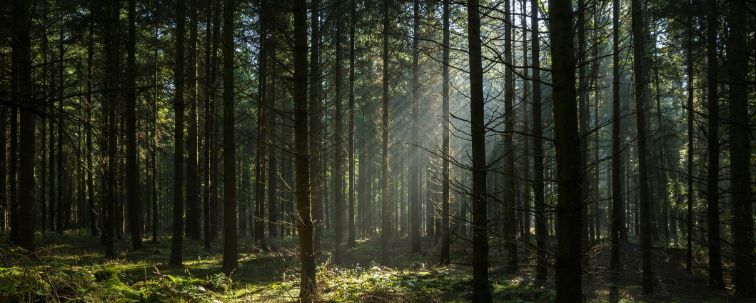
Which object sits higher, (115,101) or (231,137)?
(115,101)

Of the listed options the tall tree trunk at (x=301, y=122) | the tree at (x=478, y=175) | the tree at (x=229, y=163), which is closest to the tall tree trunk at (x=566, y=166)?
the tree at (x=478, y=175)

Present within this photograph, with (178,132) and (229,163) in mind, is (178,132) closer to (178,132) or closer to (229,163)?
(178,132)

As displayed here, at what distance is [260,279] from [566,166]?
10.6 metres

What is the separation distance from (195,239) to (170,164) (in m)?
27.0

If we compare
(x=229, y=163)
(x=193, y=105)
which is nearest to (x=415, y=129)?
(x=193, y=105)

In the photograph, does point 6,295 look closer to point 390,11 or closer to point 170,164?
point 390,11

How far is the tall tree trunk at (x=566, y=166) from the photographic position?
11.5 ft

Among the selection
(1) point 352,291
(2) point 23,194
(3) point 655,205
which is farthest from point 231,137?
(3) point 655,205

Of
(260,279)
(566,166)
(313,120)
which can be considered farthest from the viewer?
(313,120)

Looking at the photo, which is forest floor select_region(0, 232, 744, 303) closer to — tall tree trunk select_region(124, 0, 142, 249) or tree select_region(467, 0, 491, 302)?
tree select_region(467, 0, 491, 302)

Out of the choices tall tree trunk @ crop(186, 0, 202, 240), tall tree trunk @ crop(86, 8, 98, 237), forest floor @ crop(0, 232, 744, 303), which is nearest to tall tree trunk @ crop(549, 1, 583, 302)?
forest floor @ crop(0, 232, 744, 303)

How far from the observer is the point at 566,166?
11.5 feet

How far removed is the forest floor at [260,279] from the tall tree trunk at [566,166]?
31cm

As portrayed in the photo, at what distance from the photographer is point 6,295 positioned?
427cm
